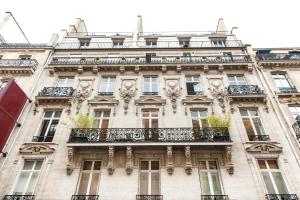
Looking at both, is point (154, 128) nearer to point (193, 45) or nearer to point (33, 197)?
point (33, 197)

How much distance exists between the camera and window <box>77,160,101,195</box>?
1055 centimetres

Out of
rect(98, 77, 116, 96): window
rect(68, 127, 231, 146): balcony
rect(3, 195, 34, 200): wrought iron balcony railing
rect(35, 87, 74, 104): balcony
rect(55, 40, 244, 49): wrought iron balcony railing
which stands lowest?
rect(3, 195, 34, 200): wrought iron balcony railing

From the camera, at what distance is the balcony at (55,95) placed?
14.2 m

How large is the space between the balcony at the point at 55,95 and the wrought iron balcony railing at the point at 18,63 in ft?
8.36

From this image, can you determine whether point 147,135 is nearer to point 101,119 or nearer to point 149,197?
point 149,197

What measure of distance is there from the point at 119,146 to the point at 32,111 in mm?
5693

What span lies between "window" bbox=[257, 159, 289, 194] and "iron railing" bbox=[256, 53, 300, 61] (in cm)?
756

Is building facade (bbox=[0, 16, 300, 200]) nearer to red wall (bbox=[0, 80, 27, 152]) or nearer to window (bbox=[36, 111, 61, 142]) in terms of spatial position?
window (bbox=[36, 111, 61, 142])

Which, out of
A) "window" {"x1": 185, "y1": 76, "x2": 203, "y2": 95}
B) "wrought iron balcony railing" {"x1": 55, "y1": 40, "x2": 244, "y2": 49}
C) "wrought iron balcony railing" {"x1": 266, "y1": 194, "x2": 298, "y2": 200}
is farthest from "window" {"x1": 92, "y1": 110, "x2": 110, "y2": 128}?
"wrought iron balcony railing" {"x1": 266, "y1": 194, "x2": 298, "y2": 200}

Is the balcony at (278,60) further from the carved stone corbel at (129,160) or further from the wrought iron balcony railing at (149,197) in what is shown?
the wrought iron balcony railing at (149,197)

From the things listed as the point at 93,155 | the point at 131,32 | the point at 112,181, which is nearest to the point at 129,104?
the point at 93,155

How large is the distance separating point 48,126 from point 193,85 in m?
8.41

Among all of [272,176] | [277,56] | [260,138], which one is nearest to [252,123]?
[260,138]

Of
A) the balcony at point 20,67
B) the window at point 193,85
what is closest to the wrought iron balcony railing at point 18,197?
the balcony at point 20,67
